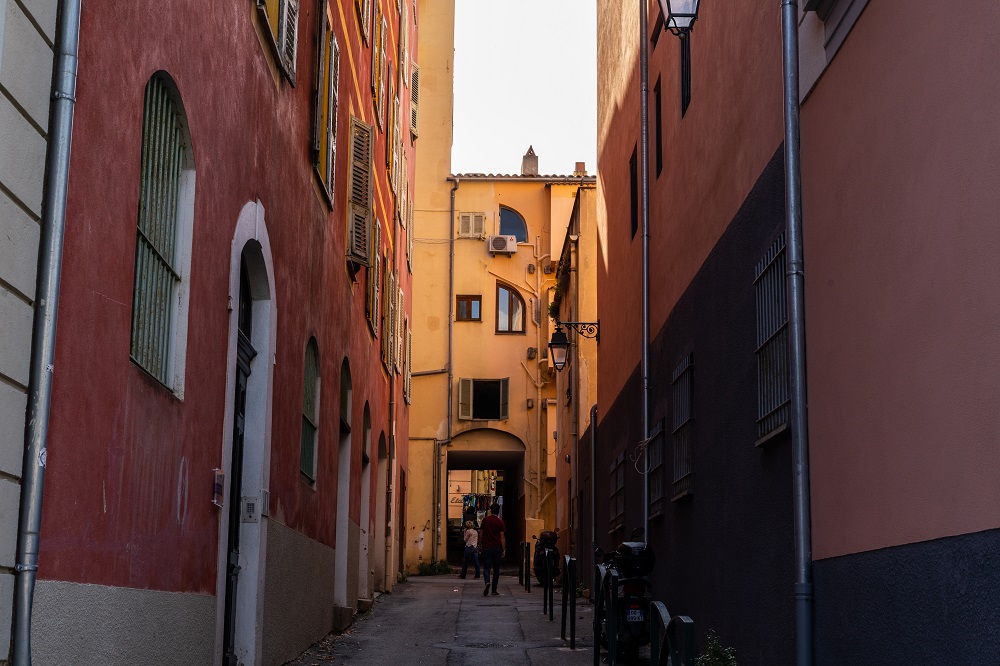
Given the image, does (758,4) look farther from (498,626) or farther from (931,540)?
(498,626)

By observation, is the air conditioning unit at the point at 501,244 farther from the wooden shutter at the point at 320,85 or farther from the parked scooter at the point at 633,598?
the parked scooter at the point at 633,598

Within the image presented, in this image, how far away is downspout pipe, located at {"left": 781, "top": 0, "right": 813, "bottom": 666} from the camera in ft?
22.3

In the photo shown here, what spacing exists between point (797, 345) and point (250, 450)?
4.65 meters

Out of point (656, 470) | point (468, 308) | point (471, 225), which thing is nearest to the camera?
point (656, 470)

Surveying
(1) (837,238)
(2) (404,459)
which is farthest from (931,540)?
(2) (404,459)

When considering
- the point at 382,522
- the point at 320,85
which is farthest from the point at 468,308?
the point at 320,85

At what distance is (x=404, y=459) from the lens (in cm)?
2884

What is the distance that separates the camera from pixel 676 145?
12422 millimetres

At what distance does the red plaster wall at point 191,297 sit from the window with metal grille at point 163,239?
0.39 feet

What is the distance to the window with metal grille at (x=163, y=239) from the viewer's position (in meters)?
6.41

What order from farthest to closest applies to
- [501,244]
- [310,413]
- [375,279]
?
1. [501,244]
2. [375,279]
3. [310,413]

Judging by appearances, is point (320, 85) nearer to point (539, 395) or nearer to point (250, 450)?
point (250, 450)

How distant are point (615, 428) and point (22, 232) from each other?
46.4 feet

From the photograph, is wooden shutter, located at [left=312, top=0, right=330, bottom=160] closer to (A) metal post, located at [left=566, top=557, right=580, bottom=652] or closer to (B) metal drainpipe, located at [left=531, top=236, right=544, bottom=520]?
(A) metal post, located at [left=566, top=557, right=580, bottom=652]
